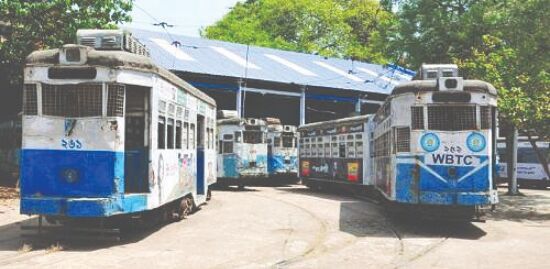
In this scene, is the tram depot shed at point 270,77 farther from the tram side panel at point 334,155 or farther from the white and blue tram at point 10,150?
the white and blue tram at point 10,150

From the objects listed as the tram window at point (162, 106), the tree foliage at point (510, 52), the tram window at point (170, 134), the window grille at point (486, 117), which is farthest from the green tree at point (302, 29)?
the tram window at point (162, 106)

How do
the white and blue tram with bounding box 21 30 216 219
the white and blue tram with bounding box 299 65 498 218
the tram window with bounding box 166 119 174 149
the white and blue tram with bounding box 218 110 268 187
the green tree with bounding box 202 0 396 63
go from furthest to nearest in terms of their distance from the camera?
the green tree with bounding box 202 0 396 63, the white and blue tram with bounding box 218 110 268 187, the white and blue tram with bounding box 299 65 498 218, the tram window with bounding box 166 119 174 149, the white and blue tram with bounding box 21 30 216 219

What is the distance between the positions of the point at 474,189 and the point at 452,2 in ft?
53.9

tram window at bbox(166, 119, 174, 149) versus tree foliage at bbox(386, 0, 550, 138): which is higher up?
tree foliage at bbox(386, 0, 550, 138)

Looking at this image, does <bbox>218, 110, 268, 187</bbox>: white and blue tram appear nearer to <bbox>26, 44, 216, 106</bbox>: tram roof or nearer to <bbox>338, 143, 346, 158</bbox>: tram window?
<bbox>338, 143, 346, 158</bbox>: tram window

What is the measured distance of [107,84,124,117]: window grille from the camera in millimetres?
9844

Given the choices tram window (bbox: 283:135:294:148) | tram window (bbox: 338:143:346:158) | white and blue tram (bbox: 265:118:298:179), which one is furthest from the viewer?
tram window (bbox: 283:135:294:148)

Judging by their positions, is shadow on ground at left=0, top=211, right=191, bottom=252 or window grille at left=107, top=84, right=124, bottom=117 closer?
shadow on ground at left=0, top=211, right=191, bottom=252

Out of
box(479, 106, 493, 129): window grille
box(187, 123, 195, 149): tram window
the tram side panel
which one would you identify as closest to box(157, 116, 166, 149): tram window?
box(187, 123, 195, 149): tram window

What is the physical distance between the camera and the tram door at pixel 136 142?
10.5m

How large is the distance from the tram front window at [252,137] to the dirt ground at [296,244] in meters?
8.62

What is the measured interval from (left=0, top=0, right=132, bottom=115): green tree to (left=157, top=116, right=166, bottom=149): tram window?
10956 millimetres

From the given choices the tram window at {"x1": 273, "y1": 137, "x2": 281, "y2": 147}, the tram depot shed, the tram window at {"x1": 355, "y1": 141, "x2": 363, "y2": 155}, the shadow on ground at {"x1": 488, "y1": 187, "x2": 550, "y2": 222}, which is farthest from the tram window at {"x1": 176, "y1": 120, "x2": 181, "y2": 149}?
the tram depot shed

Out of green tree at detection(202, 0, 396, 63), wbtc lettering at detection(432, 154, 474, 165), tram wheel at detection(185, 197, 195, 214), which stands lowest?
tram wheel at detection(185, 197, 195, 214)
